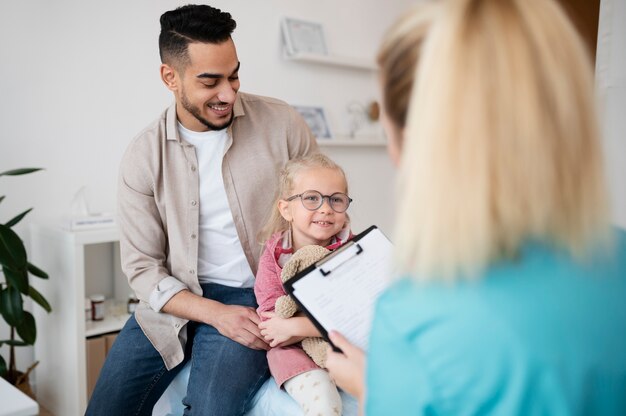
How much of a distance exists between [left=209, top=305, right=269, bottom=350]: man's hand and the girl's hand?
0.16ft

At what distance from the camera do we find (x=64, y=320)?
251cm

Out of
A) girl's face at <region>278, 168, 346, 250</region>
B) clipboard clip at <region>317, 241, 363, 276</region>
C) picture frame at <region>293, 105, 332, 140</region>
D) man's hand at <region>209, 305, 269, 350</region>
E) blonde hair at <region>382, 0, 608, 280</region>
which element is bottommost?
man's hand at <region>209, 305, 269, 350</region>

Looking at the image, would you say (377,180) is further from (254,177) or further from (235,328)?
(235,328)

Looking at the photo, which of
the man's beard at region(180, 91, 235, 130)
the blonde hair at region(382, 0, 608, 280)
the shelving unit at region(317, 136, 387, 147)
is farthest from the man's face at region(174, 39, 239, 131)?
the shelving unit at region(317, 136, 387, 147)

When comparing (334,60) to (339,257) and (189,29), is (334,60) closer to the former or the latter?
(189,29)

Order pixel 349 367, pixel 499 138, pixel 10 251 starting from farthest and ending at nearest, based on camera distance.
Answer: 1. pixel 10 251
2. pixel 349 367
3. pixel 499 138

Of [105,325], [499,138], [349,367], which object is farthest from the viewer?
[105,325]

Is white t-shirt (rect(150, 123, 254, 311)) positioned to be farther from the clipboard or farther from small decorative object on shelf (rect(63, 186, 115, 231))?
small decorative object on shelf (rect(63, 186, 115, 231))

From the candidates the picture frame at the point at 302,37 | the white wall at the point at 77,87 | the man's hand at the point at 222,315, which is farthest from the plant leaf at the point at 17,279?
the picture frame at the point at 302,37

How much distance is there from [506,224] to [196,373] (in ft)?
3.87

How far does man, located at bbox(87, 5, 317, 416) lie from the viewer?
1.81m

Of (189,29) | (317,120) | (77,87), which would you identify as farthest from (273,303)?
(317,120)

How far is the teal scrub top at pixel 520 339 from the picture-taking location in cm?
73

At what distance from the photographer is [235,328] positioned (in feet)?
5.53
